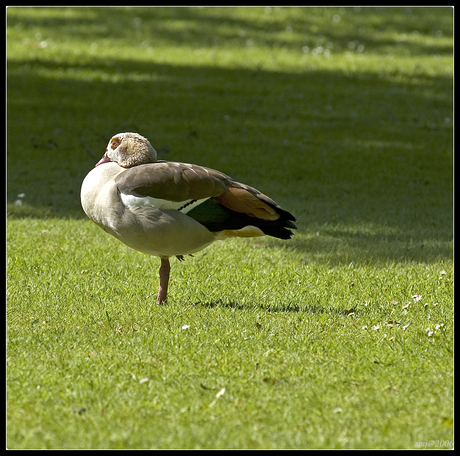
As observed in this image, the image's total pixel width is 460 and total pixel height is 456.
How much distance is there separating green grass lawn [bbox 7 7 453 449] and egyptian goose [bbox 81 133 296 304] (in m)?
0.60

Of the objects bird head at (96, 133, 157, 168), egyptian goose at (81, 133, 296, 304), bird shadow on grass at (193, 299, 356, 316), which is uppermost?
bird head at (96, 133, 157, 168)

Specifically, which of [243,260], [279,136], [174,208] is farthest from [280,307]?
[279,136]

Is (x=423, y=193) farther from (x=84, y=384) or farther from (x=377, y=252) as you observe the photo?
(x=84, y=384)

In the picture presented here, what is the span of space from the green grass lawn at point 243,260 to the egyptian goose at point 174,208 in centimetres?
60

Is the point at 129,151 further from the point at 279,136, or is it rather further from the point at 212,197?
the point at 279,136

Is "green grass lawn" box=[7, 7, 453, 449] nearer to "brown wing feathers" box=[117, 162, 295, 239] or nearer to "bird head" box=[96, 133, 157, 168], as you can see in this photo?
"brown wing feathers" box=[117, 162, 295, 239]

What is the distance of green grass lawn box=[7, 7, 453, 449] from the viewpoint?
4363 millimetres

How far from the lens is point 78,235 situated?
8.91 metres

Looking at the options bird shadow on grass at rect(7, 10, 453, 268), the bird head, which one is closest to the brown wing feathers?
the bird head

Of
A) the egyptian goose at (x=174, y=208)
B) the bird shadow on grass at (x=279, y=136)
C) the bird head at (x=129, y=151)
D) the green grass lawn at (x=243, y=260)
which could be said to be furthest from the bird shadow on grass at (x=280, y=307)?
the bird shadow on grass at (x=279, y=136)

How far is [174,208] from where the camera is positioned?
5957 mm

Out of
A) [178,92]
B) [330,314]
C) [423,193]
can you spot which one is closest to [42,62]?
[178,92]

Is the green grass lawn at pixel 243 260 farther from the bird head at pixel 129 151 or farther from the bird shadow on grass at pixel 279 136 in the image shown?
the bird head at pixel 129 151

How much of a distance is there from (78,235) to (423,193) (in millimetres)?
5311
